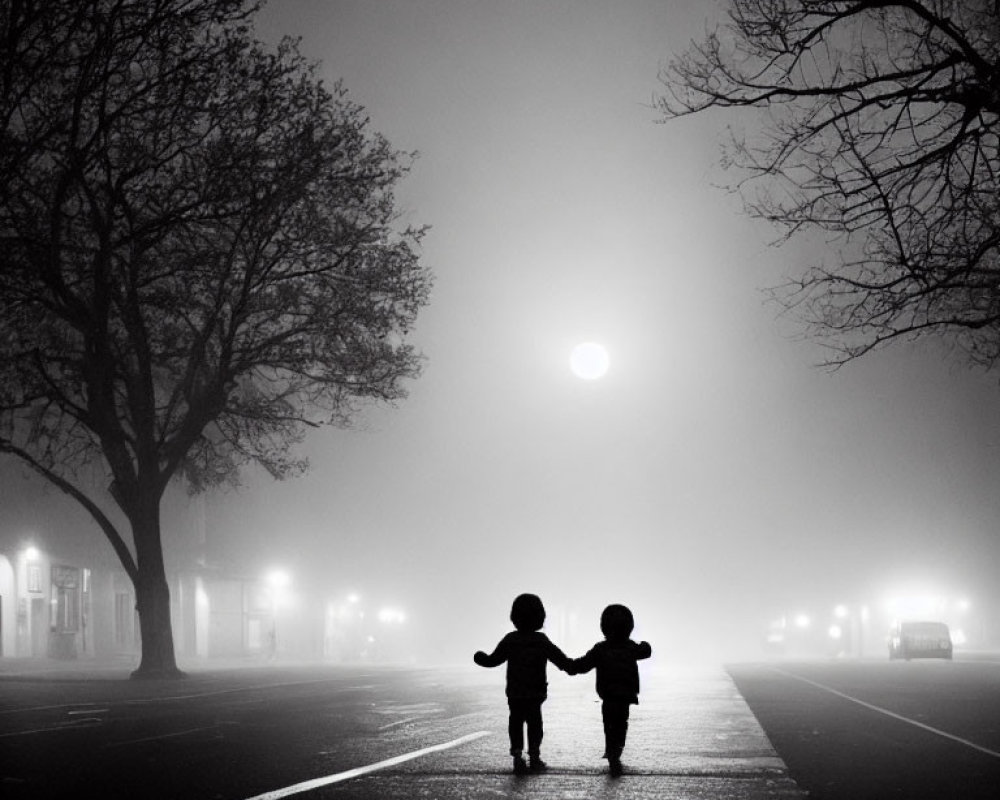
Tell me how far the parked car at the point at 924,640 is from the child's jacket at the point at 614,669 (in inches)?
1702

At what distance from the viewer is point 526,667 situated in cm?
912

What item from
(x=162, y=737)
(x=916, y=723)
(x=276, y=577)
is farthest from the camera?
(x=276, y=577)

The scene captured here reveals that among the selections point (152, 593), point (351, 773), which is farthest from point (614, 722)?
point (152, 593)

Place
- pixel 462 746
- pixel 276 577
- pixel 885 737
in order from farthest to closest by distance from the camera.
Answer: pixel 276 577, pixel 885 737, pixel 462 746

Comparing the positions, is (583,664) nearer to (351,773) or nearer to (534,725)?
(534,725)

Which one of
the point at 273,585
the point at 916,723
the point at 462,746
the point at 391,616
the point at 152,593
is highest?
the point at 273,585

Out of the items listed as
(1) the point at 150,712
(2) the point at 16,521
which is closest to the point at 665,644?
(2) the point at 16,521

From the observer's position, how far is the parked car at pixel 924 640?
4909cm

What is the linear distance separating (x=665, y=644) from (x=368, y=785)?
5780 inches

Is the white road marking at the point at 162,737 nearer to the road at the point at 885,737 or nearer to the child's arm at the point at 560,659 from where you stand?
the child's arm at the point at 560,659

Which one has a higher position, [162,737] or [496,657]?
[496,657]

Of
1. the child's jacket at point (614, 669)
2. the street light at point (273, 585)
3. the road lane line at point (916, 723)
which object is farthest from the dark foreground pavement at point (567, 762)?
the street light at point (273, 585)

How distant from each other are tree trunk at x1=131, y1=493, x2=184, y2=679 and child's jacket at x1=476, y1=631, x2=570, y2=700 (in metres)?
19.4

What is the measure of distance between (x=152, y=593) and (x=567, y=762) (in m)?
19.8
